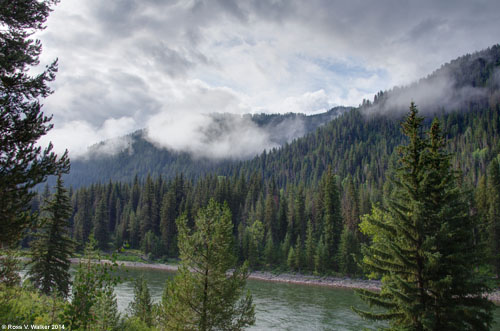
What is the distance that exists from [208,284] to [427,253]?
35.4 ft

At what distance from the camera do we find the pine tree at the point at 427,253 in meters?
11.6

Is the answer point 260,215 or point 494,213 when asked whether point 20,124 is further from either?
point 260,215

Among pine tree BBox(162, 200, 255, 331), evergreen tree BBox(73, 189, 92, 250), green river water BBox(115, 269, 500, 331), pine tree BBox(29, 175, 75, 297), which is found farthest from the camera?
evergreen tree BBox(73, 189, 92, 250)

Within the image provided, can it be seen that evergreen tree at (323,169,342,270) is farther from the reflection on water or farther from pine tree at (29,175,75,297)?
pine tree at (29,175,75,297)

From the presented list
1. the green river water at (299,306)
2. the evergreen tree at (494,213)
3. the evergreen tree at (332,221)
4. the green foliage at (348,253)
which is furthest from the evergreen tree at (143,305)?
the evergreen tree at (494,213)

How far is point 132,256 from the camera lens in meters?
91.2

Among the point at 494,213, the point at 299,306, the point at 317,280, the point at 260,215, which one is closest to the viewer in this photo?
the point at 299,306

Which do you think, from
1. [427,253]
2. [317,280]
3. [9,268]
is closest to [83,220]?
[317,280]

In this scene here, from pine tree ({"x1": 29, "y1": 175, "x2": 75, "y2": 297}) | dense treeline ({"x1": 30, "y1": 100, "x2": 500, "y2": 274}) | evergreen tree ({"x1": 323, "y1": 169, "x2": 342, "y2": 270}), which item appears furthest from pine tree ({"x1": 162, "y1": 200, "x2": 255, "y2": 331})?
evergreen tree ({"x1": 323, "y1": 169, "x2": 342, "y2": 270})

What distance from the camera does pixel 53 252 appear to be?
26.7 m

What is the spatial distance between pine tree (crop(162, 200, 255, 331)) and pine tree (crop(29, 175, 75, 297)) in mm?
14511

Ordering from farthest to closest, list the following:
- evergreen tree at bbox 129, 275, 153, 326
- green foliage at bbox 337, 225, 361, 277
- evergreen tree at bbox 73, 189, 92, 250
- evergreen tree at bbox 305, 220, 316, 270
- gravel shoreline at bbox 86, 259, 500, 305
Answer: evergreen tree at bbox 73, 189, 92, 250
evergreen tree at bbox 305, 220, 316, 270
green foliage at bbox 337, 225, 361, 277
gravel shoreline at bbox 86, 259, 500, 305
evergreen tree at bbox 129, 275, 153, 326

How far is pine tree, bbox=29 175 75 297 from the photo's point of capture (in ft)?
83.9

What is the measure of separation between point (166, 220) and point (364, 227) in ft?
300
